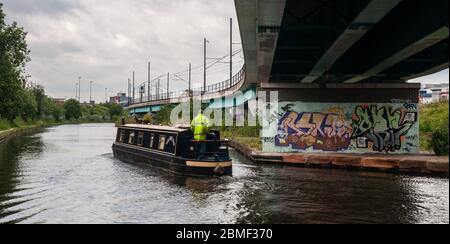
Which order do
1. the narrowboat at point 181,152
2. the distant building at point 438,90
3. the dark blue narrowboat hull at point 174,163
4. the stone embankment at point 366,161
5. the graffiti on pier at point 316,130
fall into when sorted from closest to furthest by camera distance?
the distant building at point 438,90, the dark blue narrowboat hull at point 174,163, the narrowboat at point 181,152, the stone embankment at point 366,161, the graffiti on pier at point 316,130

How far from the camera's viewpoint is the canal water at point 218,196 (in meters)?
11.4

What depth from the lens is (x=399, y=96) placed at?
76.7ft

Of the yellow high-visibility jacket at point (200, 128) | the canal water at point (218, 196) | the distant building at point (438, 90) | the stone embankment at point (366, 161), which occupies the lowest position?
the canal water at point (218, 196)

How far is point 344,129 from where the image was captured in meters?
23.5

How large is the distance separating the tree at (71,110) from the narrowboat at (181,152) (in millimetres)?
111508

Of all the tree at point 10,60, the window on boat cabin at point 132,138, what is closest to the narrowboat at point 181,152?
the window on boat cabin at point 132,138

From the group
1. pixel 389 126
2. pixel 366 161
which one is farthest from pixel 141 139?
pixel 389 126

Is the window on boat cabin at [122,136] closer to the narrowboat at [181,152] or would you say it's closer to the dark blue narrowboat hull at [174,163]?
the dark blue narrowboat hull at [174,163]

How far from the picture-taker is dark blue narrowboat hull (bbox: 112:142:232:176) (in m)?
17.6

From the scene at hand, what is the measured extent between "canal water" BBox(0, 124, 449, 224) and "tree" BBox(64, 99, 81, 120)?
112 m
